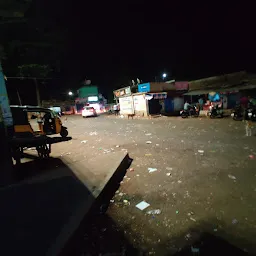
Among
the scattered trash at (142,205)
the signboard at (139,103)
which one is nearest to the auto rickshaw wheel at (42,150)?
the scattered trash at (142,205)

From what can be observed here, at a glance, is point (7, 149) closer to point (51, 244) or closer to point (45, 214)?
point (45, 214)

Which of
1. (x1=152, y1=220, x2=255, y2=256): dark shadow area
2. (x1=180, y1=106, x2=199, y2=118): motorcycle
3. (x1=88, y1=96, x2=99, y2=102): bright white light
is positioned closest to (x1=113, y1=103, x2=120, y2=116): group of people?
(x1=180, y1=106, x2=199, y2=118): motorcycle

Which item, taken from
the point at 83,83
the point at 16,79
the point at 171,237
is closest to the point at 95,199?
the point at 171,237

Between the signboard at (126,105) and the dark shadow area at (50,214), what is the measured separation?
61.6ft

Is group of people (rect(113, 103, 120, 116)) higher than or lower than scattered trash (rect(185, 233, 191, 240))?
higher

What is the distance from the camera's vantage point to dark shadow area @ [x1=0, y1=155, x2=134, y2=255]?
234 cm

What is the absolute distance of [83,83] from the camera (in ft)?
158

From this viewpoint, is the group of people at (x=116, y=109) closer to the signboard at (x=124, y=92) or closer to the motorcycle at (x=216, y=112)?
the signboard at (x=124, y=92)

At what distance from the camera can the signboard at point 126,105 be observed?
23030mm

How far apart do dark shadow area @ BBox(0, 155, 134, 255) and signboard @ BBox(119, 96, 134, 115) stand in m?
18.8

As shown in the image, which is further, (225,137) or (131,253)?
(225,137)

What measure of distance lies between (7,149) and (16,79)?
39207 mm

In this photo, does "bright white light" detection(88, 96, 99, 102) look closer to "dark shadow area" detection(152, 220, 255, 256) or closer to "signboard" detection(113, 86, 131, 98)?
"signboard" detection(113, 86, 131, 98)

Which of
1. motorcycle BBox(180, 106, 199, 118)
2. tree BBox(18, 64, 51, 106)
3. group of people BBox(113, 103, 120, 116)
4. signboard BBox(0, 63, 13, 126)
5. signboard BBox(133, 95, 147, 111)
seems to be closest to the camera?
signboard BBox(0, 63, 13, 126)
